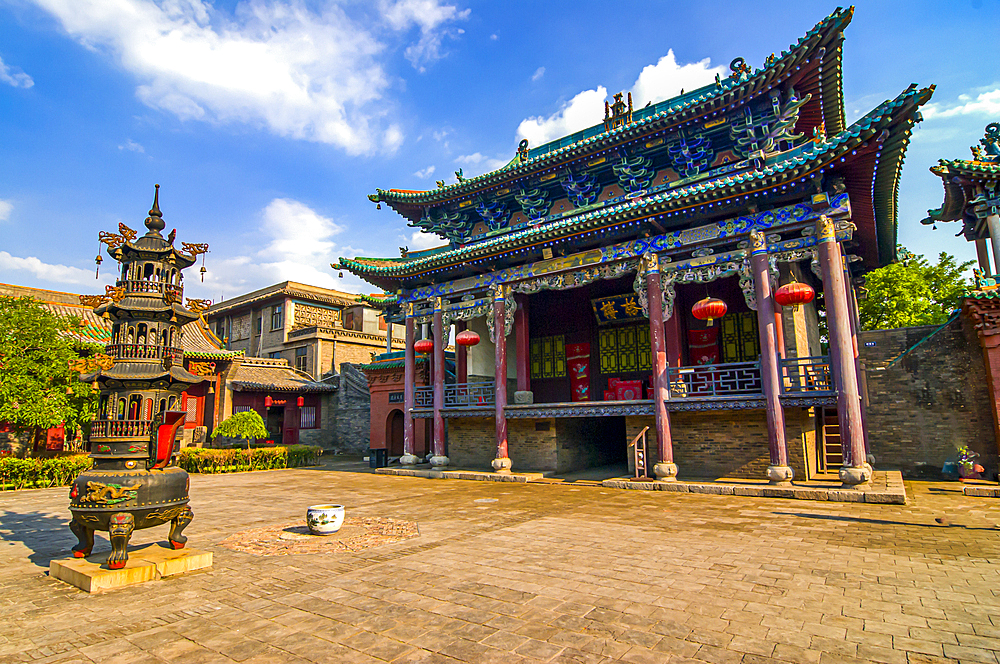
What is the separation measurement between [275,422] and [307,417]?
165 centimetres

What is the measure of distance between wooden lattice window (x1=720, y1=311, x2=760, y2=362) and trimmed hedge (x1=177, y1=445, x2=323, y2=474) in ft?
54.2

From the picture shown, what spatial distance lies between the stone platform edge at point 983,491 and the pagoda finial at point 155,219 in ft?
46.5

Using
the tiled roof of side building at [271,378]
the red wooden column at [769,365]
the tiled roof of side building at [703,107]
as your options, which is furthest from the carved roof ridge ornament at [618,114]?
the tiled roof of side building at [271,378]

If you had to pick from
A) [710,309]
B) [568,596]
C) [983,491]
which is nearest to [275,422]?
[710,309]

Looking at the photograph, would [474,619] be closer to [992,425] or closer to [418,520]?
[418,520]

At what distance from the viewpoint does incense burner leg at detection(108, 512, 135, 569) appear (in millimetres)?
5453

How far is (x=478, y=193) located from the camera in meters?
17.4

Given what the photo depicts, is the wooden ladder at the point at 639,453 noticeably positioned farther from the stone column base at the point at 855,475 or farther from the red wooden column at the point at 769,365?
the stone column base at the point at 855,475

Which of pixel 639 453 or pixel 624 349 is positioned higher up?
pixel 624 349

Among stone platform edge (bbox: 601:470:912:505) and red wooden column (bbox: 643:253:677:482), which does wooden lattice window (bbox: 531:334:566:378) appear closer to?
red wooden column (bbox: 643:253:677:482)

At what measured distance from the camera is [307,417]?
28547 mm

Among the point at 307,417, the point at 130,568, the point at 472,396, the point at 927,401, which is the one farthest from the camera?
the point at 307,417

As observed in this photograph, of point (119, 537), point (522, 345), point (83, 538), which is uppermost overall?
point (522, 345)

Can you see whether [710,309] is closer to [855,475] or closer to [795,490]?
[795,490]
